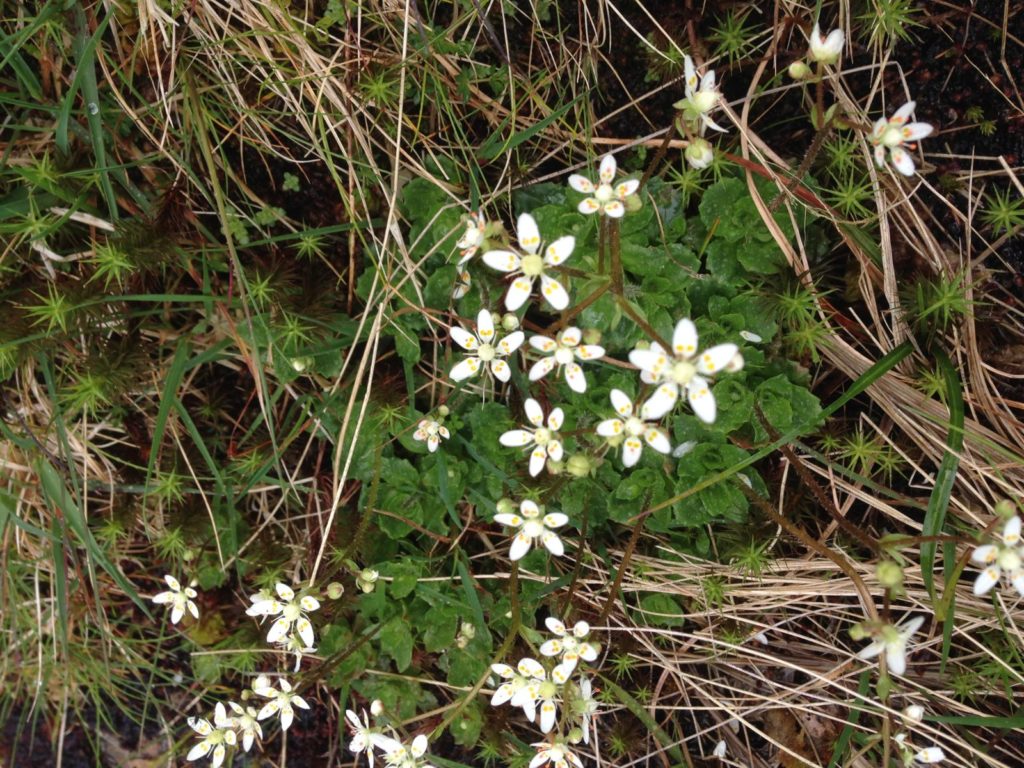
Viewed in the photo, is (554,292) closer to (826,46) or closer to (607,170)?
(607,170)

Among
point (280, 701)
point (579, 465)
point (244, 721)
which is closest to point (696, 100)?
point (579, 465)

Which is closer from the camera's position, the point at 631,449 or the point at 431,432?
the point at 631,449

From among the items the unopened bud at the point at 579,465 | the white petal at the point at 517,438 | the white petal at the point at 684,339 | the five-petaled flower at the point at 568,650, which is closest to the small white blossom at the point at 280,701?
the five-petaled flower at the point at 568,650

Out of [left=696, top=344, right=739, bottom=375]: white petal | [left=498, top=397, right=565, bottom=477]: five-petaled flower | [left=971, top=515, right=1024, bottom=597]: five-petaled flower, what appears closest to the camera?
[left=696, top=344, right=739, bottom=375]: white petal

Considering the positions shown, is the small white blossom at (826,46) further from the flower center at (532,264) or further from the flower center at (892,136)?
the flower center at (532,264)

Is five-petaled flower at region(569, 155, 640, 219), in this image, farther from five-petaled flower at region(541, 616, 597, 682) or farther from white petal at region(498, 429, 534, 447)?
five-petaled flower at region(541, 616, 597, 682)

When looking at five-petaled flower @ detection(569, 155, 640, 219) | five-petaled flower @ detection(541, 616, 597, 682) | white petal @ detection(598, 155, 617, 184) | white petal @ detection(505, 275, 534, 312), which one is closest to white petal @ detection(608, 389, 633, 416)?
white petal @ detection(505, 275, 534, 312)
